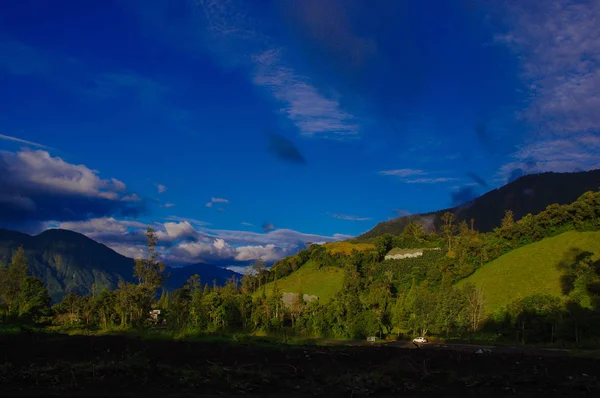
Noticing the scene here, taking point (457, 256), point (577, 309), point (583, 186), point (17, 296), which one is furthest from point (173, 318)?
point (583, 186)

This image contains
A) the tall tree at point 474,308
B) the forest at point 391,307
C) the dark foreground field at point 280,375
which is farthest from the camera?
the tall tree at point 474,308

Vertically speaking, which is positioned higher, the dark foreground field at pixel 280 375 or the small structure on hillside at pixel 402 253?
the small structure on hillside at pixel 402 253

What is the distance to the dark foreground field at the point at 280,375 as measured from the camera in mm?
9047

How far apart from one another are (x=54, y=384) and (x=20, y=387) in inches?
24.3

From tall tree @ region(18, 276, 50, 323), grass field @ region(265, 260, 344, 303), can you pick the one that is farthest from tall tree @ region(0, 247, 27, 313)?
grass field @ region(265, 260, 344, 303)

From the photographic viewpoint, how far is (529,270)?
5828cm

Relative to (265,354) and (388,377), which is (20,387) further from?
(388,377)

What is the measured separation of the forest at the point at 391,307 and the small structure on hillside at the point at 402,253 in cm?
1789

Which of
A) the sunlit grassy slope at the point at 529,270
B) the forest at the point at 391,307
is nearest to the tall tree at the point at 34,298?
the forest at the point at 391,307

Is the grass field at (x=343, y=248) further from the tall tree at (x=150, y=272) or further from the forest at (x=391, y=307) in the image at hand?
the tall tree at (x=150, y=272)

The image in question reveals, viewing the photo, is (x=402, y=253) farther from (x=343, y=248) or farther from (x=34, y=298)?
(x=34, y=298)

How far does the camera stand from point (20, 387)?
880 centimetres

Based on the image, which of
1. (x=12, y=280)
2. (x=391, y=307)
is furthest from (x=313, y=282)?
(x=12, y=280)

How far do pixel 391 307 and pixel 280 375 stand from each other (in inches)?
1778
